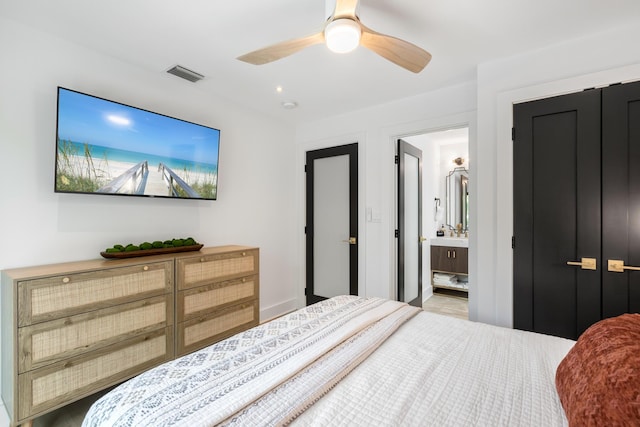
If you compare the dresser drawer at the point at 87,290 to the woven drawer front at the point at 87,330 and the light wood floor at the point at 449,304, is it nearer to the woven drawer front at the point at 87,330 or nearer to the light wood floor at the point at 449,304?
the woven drawer front at the point at 87,330

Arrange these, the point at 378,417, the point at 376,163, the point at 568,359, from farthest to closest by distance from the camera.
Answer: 1. the point at 376,163
2. the point at 568,359
3. the point at 378,417

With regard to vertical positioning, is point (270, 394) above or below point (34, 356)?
above

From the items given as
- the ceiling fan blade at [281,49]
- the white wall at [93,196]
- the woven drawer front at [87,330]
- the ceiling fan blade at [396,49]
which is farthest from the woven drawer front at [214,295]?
the ceiling fan blade at [396,49]

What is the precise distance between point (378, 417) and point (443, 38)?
7.47 feet

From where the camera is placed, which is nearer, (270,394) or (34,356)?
(270,394)

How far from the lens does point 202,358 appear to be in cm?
123

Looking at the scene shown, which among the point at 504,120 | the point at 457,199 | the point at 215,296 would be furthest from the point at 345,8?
the point at 457,199

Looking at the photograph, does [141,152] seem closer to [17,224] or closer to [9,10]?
[17,224]

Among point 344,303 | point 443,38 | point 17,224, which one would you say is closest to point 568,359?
point 344,303

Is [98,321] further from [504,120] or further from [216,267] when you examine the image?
[504,120]

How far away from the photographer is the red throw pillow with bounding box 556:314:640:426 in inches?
28.0

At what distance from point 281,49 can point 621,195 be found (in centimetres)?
229

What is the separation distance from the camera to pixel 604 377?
813mm

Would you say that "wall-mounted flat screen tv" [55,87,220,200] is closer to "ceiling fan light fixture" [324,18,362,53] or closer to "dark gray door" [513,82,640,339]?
"ceiling fan light fixture" [324,18,362,53]
